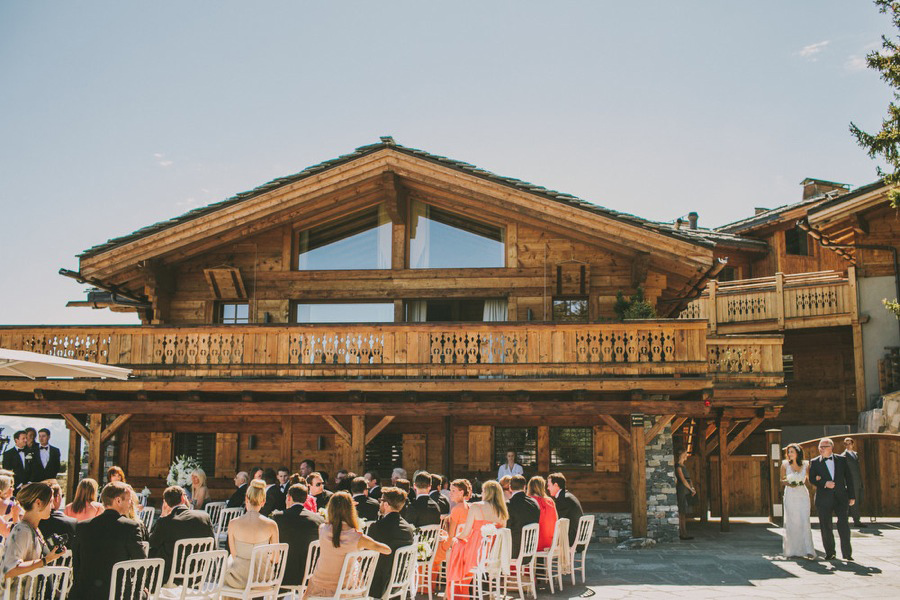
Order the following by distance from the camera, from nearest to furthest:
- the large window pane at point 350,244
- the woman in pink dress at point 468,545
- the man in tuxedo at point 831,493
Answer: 1. the woman in pink dress at point 468,545
2. the man in tuxedo at point 831,493
3. the large window pane at point 350,244

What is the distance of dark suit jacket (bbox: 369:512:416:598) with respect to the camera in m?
8.24

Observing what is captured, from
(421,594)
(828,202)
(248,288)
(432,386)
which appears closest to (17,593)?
(421,594)

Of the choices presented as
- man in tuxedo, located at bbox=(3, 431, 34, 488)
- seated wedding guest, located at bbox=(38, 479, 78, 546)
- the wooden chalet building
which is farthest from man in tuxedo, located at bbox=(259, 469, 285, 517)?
man in tuxedo, located at bbox=(3, 431, 34, 488)

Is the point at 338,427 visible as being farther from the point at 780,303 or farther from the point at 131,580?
the point at 780,303

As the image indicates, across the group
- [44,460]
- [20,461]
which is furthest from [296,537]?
[20,461]

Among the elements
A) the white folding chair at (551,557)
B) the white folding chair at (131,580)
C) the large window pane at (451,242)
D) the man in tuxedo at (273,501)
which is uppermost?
the large window pane at (451,242)

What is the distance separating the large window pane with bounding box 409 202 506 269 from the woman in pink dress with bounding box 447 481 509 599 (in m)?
9.52

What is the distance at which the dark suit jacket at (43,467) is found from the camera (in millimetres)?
14680

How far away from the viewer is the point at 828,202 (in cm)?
2375

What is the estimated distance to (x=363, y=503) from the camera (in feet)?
35.2

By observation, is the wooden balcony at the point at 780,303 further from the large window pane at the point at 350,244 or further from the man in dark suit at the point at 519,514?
the man in dark suit at the point at 519,514

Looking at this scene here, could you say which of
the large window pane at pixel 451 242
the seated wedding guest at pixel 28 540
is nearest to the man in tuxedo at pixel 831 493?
the large window pane at pixel 451 242

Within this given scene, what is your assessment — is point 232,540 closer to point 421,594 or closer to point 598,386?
point 421,594

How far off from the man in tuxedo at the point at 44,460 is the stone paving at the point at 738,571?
8756mm
